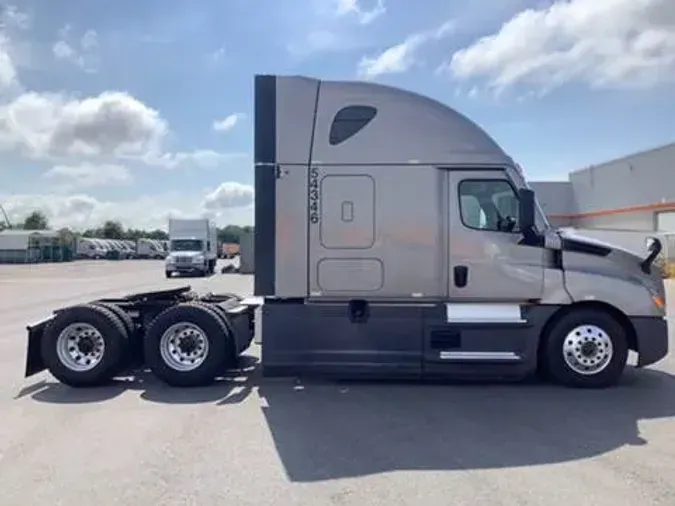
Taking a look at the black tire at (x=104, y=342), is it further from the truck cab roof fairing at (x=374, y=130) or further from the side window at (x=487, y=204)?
the side window at (x=487, y=204)

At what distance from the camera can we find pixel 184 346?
27.5 ft

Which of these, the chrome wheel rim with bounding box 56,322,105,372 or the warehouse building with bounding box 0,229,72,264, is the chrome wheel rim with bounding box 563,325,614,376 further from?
the warehouse building with bounding box 0,229,72,264

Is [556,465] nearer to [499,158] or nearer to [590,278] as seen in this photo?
[590,278]

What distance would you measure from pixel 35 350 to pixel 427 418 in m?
5.16

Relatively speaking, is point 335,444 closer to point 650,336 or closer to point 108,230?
point 650,336

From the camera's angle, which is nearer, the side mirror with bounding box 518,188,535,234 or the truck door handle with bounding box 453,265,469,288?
the side mirror with bounding box 518,188,535,234

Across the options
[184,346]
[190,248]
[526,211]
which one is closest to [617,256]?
[526,211]

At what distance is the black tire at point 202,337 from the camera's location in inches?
324

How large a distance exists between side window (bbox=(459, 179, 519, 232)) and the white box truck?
103 ft

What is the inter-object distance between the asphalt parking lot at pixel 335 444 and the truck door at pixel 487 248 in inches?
49.1

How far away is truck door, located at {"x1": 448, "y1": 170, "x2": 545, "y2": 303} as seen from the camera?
8219 millimetres

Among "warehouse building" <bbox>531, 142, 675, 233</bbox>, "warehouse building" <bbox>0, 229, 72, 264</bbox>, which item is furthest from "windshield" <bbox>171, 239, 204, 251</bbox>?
"warehouse building" <bbox>0, 229, 72, 264</bbox>

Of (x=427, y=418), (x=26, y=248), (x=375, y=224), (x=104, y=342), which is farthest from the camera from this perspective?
(x=26, y=248)

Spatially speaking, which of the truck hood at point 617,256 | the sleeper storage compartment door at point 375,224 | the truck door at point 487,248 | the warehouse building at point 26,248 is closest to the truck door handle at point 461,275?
the truck door at point 487,248
